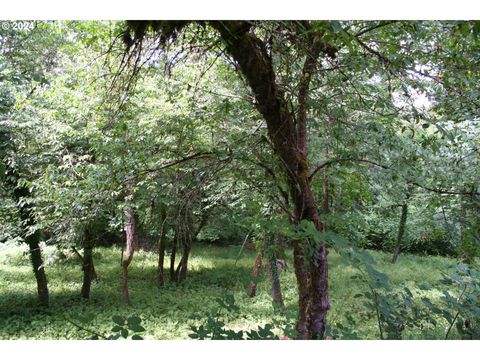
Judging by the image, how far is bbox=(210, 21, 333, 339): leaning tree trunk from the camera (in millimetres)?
1212

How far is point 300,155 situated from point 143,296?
11.3ft

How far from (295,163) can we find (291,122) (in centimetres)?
15

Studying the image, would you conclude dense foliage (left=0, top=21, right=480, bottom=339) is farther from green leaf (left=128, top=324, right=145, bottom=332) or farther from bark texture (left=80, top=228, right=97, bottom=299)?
bark texture (left=80, top=228, right=97, bottom=299)

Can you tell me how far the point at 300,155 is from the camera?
1.44 metres

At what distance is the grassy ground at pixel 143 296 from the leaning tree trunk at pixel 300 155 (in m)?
1.17

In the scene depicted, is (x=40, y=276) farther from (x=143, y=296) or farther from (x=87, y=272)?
(x=143, y=296)

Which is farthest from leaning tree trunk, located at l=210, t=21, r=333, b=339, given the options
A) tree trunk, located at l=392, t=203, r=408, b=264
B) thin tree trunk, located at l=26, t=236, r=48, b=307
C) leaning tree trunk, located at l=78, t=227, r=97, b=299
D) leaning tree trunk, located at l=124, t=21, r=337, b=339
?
tree trunk, located at l=392, t=203, r=408, b=264

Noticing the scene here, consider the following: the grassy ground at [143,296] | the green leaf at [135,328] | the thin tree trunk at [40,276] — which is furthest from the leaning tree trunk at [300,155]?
the thin tree trunk at [40,276]

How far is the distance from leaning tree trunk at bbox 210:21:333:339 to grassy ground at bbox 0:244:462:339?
117cm

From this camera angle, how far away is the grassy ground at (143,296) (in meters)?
3.22

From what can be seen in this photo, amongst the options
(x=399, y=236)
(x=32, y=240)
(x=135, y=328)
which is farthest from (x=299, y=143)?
(x=399, y=236)

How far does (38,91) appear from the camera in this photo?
10.2 feet
